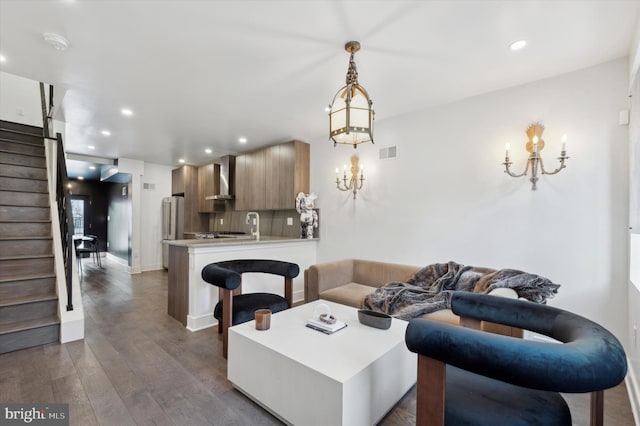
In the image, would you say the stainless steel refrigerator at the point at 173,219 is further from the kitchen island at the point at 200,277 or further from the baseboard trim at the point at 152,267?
the kitchen island at the point at 200,277

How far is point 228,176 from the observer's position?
5727 millimetres

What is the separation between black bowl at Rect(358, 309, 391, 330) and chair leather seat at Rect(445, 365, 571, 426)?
2.38 ft

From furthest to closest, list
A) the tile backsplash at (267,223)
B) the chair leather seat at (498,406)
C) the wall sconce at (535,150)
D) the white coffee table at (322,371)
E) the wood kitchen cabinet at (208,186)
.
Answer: the wood kitchen cabinet at (208,186) → the tile backsplash at (267,223) → the wall sconce at (535,150) → the white coffee table at (322,371) → the chair leather seat at (498,406)

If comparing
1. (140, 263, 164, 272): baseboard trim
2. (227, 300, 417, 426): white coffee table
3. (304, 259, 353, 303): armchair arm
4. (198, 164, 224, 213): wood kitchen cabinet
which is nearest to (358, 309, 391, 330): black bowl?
(227, 300, 417, 426): white coffee table

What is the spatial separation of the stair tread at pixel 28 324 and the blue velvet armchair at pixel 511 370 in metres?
3.41

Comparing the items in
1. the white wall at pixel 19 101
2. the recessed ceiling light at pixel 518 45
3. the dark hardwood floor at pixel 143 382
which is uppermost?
the white wall at pixel 19 101

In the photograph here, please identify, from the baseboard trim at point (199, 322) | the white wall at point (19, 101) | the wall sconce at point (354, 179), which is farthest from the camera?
the white wall at point (19, 101)

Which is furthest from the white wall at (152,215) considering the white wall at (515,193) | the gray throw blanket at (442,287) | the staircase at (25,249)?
the gray throw blanket at (442,287)

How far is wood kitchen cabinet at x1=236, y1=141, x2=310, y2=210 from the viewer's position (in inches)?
179

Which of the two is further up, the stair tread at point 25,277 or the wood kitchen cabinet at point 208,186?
the wood kitchen cabinet at point 208,186

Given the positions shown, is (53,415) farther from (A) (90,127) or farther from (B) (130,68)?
(A) (90,127)

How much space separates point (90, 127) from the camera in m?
4.15

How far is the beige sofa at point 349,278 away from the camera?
10.3ft

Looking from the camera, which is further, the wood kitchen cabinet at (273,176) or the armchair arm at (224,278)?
the wood kitchen cabinet at (273,176)
